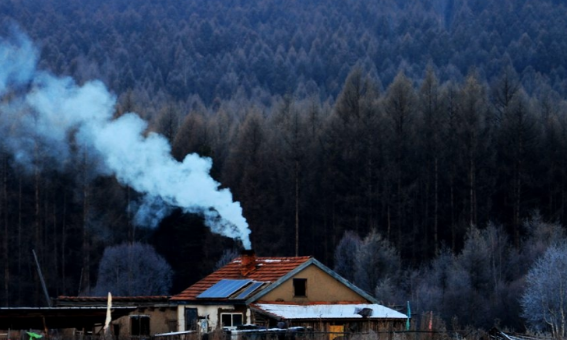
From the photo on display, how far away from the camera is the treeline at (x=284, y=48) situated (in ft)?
525

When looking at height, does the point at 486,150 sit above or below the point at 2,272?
above

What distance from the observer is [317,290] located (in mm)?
45031

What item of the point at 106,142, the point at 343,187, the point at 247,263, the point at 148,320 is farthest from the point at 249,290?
the point at 343,187

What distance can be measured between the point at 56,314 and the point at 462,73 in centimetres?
12637

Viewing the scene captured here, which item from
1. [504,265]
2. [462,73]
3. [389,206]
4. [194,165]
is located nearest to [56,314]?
[194,165]

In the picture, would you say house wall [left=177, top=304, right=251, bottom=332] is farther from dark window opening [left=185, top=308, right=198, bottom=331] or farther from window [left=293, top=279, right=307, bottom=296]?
window [left=293, top=279, right=307, bottom=296]

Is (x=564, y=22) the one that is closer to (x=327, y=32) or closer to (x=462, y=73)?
(x=462, y=73)

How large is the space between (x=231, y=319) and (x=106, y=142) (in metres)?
17.4

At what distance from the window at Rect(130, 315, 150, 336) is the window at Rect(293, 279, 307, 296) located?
19.3ft

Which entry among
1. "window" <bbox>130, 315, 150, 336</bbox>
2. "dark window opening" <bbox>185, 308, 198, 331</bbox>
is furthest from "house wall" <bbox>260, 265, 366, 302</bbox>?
"window" <bbox>130, 315, 150, 336</bbox>

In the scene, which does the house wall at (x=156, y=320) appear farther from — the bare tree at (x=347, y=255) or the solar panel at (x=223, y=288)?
the bare tree at (x=347, y=255)

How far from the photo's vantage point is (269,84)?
173250 millimetres

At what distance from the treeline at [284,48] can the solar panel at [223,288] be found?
101662 millimetres

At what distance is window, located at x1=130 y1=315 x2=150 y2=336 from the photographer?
45719mm
